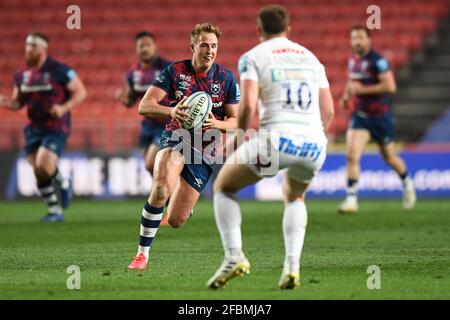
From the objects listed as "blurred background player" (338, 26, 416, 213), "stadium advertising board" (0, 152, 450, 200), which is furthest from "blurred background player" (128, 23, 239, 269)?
"stadium advertising board" (0, 152, 450, 200)

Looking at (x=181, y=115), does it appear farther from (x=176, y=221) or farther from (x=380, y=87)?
(x=380, y=87)

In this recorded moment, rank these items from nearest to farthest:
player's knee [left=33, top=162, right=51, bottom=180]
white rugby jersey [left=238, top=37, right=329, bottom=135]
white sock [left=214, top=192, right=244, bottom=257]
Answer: white rugby jersey [left=238, top=37, right=329, bottom=135] < white sock [left=214, top=192, right=244, bottom=257] < player's knee [left=33, top=162, right=51, bottom=180]

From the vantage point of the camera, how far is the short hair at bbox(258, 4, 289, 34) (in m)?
6.46

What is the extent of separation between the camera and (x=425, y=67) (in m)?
21.8

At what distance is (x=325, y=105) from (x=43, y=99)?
699 cm

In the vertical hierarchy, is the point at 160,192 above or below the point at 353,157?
below

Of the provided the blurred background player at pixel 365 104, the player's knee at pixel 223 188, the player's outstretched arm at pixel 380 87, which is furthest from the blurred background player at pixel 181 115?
the player's outstretched arm at pixel 380 87

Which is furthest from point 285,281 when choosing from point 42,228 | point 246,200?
point 246,200

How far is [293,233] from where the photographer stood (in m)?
6.64


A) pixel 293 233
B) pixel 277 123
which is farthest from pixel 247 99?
pixel 293 233

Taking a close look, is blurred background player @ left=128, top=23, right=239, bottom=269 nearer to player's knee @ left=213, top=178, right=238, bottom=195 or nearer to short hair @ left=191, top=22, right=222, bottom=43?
short hair @ left=191, top=22, right=222, bottom=43

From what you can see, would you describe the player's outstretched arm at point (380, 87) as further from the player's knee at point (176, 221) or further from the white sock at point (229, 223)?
the white sock at point (229, 223)

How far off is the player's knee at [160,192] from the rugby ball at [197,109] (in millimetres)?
499

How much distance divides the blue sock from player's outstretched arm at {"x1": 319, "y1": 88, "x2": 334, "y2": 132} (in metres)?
1.87
